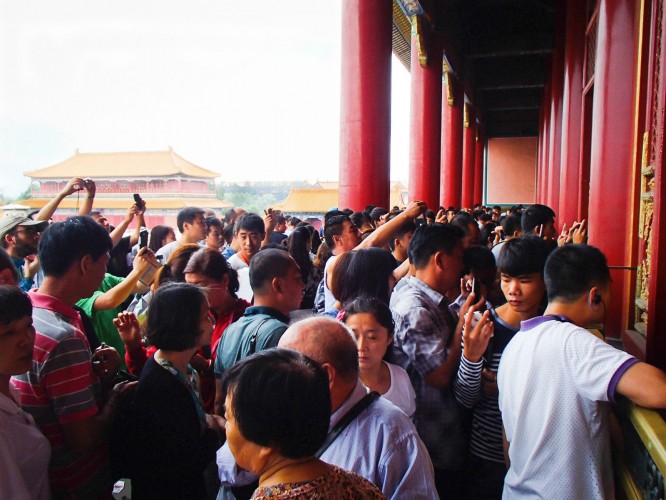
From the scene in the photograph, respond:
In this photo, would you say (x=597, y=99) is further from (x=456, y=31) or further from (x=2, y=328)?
(x=456, y=31)

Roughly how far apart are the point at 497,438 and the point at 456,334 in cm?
43

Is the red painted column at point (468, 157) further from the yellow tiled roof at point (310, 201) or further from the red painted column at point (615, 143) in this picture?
the red painted column at point (615, 143)

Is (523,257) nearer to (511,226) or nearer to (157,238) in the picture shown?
(157,238)

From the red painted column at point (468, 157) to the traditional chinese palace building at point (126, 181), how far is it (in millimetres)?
13572

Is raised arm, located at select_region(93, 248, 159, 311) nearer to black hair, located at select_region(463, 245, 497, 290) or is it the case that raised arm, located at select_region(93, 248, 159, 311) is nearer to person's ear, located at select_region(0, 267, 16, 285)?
person's ear, located at select_region(0, 267, 16, 285)

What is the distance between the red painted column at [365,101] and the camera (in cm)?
591

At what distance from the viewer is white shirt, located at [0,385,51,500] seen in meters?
1.32

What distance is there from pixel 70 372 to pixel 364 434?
889 mm

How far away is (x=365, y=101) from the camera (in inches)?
234

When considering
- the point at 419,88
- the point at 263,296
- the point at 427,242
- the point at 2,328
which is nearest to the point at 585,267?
the point at 427,242

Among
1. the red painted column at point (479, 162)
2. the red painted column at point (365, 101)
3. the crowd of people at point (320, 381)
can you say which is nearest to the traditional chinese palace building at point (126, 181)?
the red painted column at point (479, 162)

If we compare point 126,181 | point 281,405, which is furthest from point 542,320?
point 126,181

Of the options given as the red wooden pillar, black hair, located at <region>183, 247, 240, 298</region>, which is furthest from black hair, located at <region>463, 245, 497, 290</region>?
the red wooden pillar

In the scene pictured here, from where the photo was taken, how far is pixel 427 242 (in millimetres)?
2100
